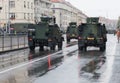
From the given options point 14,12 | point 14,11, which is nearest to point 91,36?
point 14,11

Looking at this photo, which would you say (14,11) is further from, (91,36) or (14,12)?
(91,36)

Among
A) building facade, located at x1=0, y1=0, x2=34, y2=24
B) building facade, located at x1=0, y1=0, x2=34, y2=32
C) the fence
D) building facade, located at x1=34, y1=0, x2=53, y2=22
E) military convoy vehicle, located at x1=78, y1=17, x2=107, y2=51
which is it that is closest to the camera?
military convoy vehicle, located at x1=78, y1=17, x2=107, y2=51

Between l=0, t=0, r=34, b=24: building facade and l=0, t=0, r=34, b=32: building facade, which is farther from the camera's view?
l=0, t=0, r=34, b=24: building facade

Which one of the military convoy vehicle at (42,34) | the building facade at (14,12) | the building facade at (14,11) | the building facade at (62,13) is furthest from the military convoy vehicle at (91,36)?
the building facade at (62,13)

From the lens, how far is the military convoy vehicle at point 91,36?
107ft

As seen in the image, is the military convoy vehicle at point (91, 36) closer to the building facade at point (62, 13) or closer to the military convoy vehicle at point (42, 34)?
the military convoy vehicle at point (42, 34)

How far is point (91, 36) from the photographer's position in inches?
1299

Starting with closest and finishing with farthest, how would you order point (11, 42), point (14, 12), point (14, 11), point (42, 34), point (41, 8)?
1. point (42, 34)
2. point (11, 42)
3. point (14, 11)
4. point (14, 12)
5. point (41, 8)

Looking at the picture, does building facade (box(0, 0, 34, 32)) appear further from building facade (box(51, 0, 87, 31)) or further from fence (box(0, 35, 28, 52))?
fence (box(0, 35, 28, 52))

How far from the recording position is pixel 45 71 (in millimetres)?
16047

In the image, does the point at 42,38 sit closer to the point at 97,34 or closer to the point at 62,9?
the point at 97,34

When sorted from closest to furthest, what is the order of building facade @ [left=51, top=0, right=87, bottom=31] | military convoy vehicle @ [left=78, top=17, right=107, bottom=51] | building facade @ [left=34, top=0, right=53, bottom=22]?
military convoy vehicle @ [left=78, top=17, right=107, bottom=51], building facade @ [left=34, top=0, right=53, bottom=22], building facade @ [left=51, top=0, right=87, bottom=31]

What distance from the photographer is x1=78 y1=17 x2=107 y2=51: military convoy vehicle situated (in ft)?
107

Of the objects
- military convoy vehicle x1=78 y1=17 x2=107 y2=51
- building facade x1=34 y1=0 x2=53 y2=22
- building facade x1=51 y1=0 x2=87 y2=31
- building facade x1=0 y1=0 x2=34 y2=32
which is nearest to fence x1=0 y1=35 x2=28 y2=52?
military convoy vehicle x1=78 y1=17 x2=107 y2=51
